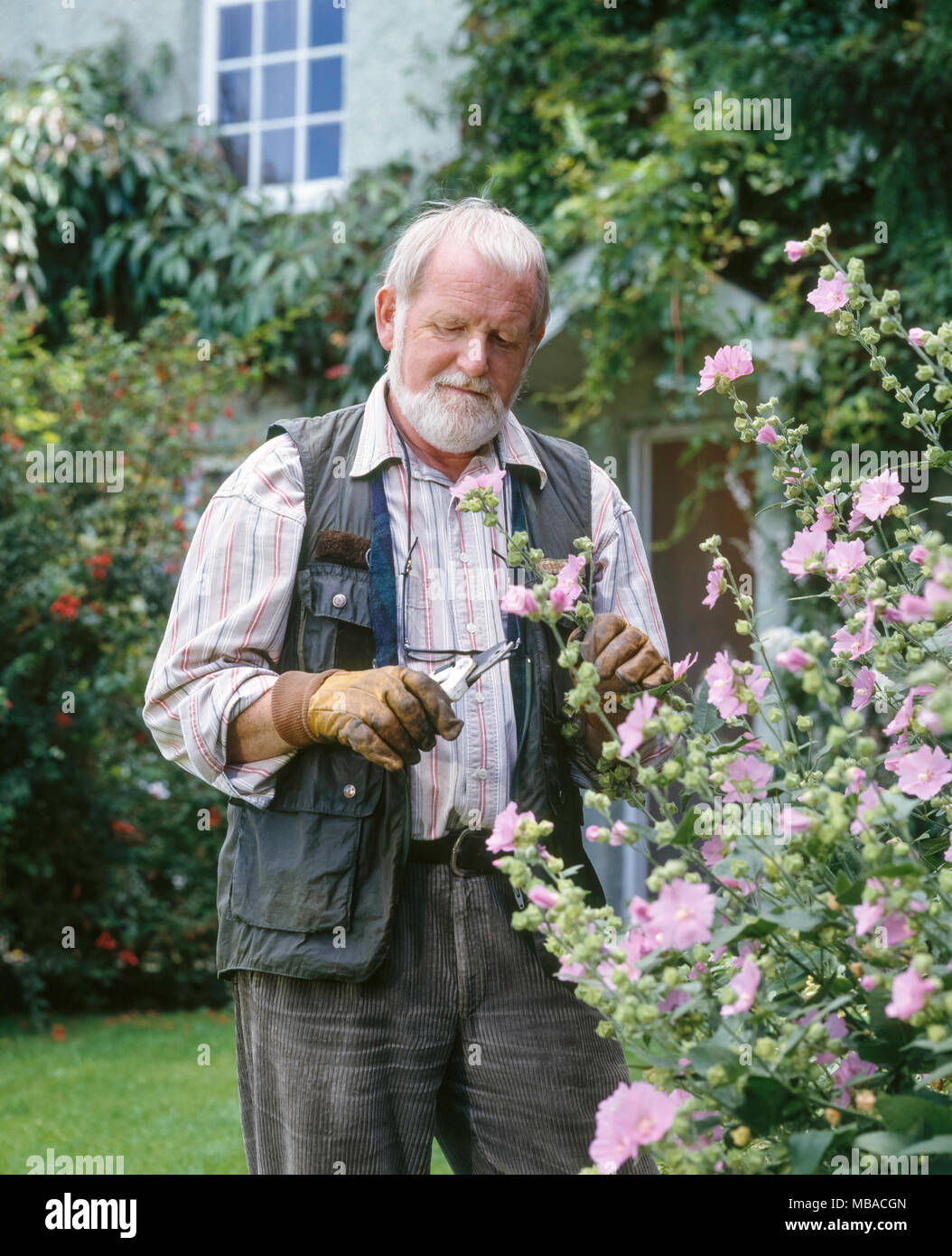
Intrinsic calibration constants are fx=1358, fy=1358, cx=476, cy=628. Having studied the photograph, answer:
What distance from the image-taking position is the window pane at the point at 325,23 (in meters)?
8.35

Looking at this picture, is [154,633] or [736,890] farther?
[154,633]

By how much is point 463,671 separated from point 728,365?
1.74 feet

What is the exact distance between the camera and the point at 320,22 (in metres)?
8.40

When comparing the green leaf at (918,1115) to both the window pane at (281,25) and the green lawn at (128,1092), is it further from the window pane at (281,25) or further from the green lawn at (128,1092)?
the window pane at (281,25)

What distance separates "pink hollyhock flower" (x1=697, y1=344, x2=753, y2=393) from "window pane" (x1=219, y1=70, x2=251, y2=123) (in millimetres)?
7601

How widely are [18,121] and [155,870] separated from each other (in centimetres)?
448

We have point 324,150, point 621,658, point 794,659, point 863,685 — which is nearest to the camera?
point 794,659

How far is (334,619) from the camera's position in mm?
1980

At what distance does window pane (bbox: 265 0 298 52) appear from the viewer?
8.51m

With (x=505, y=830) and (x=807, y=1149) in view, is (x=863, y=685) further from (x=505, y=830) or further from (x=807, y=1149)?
(x=807, y=1149)

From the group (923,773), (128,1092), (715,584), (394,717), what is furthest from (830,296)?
(128,1092)

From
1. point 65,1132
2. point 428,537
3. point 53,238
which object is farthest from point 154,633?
point 428,537
